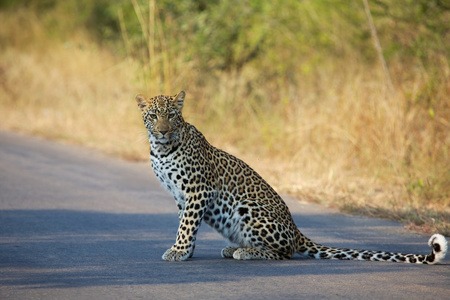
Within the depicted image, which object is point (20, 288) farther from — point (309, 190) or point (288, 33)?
point (288, 33)

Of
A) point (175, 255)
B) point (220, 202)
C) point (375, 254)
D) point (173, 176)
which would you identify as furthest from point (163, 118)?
point (375, 254)

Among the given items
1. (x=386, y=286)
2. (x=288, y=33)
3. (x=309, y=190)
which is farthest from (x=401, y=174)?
(x=288, y=33)

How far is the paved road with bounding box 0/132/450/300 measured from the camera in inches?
221

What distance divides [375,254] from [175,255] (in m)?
1.85

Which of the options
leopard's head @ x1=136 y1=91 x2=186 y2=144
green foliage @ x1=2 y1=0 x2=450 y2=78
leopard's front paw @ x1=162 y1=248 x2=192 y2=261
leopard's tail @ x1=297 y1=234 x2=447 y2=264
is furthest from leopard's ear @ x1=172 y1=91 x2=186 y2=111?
green foliage @ x1=2 y1=0 x2=450 y2=78

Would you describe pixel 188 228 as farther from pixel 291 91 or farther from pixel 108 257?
pixel 291 91

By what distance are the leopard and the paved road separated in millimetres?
136

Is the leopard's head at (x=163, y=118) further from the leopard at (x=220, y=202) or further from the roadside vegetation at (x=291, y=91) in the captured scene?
the roadside vegetation at (x=291, y=91)

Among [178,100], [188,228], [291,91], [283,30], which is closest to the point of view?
[188,228]

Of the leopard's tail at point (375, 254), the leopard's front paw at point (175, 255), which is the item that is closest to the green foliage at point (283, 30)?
the leopard's tail at point (375, 254)

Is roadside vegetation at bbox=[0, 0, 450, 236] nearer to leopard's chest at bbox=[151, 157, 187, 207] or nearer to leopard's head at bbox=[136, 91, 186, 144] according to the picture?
leopard's head at bbox=[136, 91, 186, 144]

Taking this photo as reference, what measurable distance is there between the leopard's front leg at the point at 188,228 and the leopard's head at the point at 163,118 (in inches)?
26.5

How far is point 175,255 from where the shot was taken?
6.70 m

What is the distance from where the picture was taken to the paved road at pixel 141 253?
5.61m
